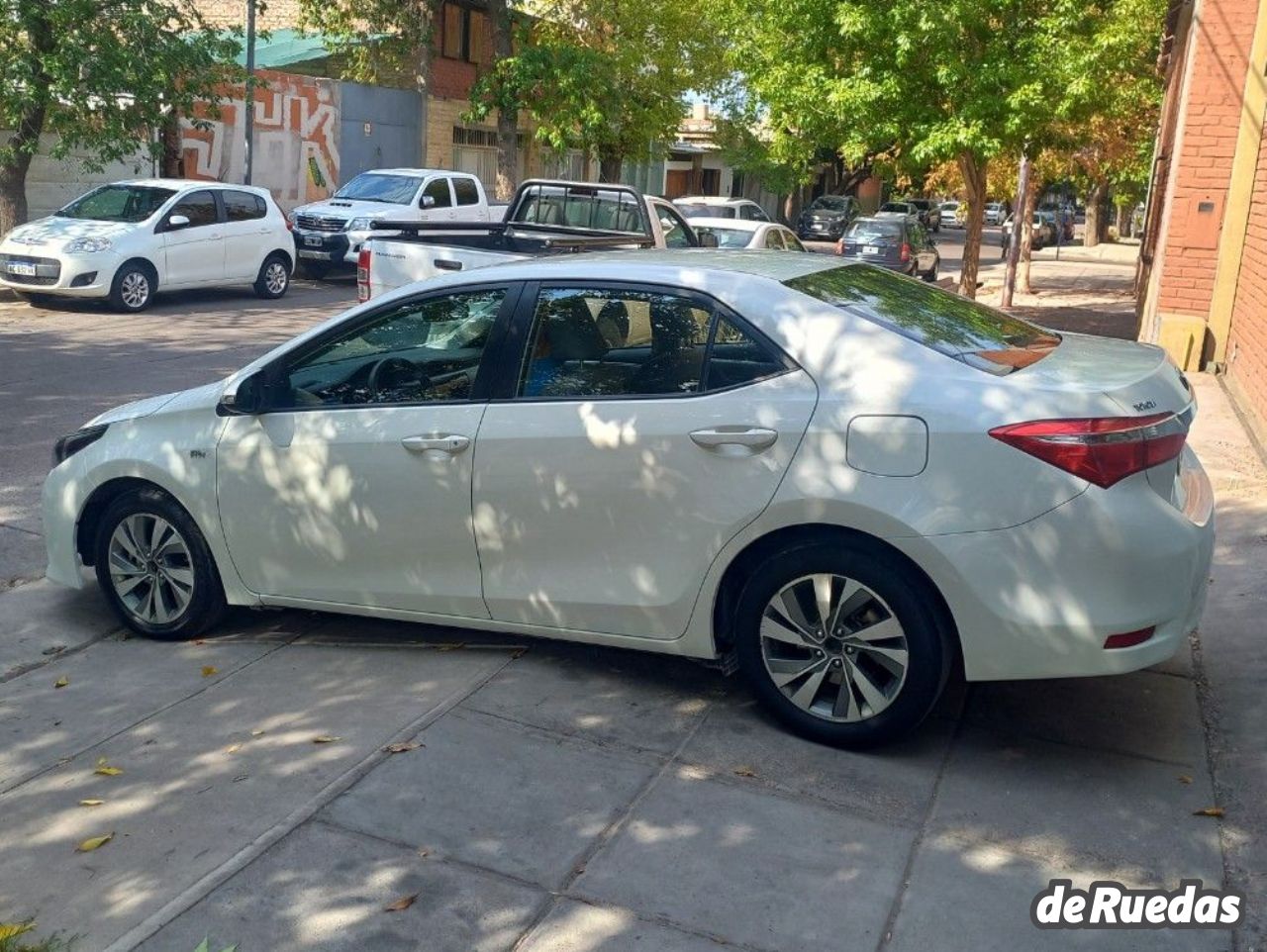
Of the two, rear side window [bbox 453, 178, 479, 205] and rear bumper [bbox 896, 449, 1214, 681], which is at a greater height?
rear side window [bbox 453, 178, 479, 205]

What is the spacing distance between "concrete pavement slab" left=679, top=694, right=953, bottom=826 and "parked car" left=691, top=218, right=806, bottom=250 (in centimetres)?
1393

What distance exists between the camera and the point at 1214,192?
47.2 feet

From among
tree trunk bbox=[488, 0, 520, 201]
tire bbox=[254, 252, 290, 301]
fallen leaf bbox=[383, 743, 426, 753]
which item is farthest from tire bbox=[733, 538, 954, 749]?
tree trunk bbox=[488, 0, 520, 201]

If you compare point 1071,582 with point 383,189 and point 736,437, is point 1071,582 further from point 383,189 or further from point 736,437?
point 383,189

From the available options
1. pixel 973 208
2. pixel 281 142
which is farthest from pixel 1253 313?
pixel 281 142

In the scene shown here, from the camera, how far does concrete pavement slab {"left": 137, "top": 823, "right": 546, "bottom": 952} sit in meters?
3.53

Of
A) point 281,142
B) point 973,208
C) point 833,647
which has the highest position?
point 281,142

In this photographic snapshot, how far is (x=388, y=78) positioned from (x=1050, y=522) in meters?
34.8

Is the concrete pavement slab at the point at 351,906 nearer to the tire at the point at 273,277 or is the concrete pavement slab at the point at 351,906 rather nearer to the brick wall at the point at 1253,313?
the brick wall at the point at 1253,313

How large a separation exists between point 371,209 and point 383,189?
97 cm

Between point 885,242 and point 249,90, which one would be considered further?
point 885,242

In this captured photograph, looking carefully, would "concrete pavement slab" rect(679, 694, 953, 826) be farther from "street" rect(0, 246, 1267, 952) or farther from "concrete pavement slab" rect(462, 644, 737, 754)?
"concrete pavement slab" rect(462, 644, 737, 754)

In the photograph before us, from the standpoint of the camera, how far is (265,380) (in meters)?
5.48

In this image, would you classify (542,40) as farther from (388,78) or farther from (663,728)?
(663,728)
